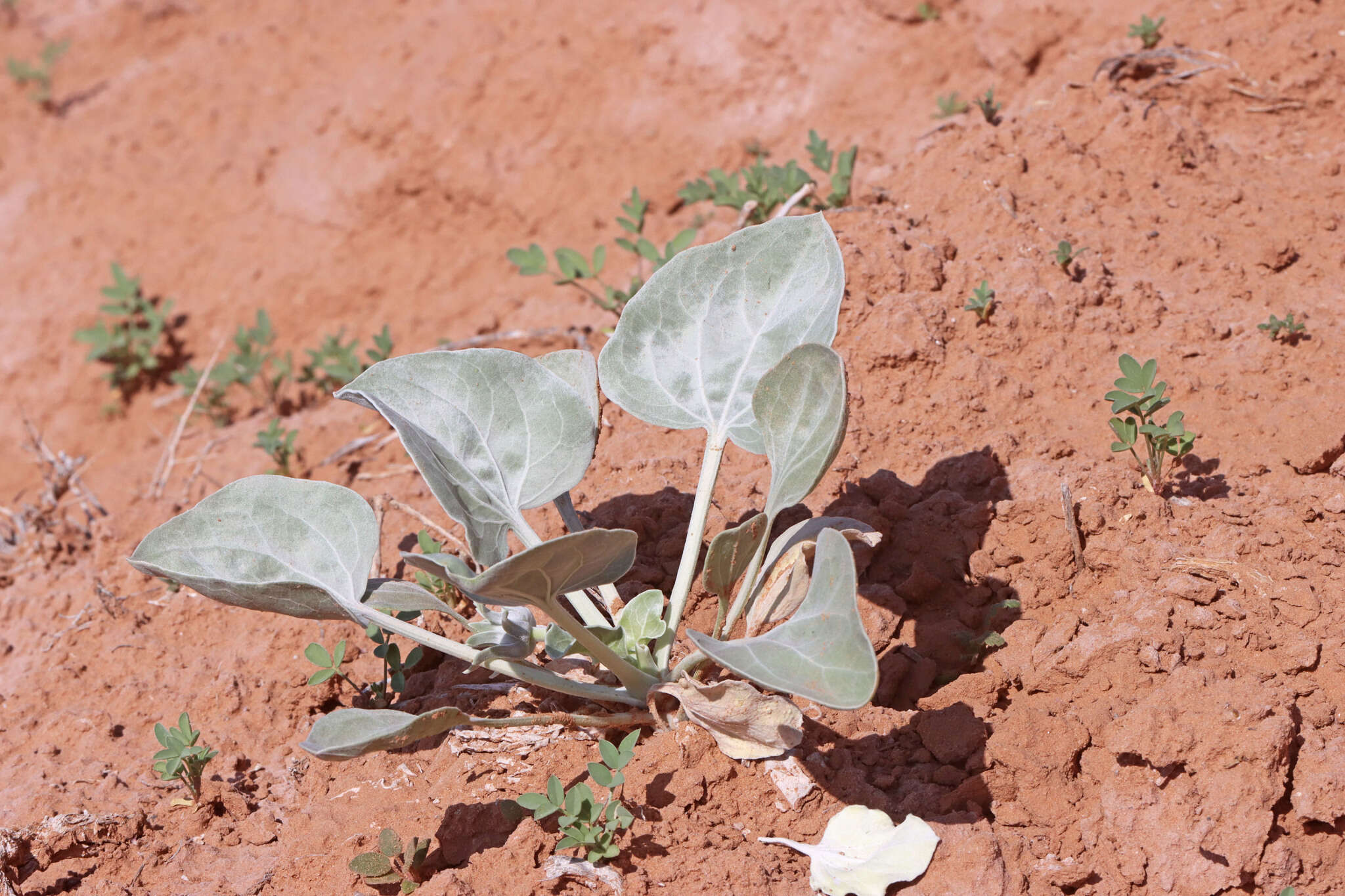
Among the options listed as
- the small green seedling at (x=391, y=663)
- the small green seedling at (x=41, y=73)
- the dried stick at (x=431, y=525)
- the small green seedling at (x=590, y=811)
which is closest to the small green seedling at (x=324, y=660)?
the small green seedling at (x=391, y=663)

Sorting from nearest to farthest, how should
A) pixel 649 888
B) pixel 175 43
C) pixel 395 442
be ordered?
pixel 649 888
pixel 395 442
pixel 175 43

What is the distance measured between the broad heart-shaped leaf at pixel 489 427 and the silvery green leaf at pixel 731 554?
1.13ft

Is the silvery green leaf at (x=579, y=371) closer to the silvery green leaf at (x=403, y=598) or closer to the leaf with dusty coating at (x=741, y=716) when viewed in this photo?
the silvery green leaf at (x=403, y=598)

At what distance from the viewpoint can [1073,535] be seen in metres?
2.12

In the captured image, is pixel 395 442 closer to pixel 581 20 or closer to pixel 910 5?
pixel 581 20

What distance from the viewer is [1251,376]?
2.49m

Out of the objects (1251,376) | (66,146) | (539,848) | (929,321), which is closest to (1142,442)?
(1251,376)

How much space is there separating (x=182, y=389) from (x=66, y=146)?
205cm

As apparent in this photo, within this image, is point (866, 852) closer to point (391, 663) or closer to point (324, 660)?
point (391, 663)

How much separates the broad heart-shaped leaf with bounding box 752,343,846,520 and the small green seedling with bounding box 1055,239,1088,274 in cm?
123

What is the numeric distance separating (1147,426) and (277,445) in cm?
240

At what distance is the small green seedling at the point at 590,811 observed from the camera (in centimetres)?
170

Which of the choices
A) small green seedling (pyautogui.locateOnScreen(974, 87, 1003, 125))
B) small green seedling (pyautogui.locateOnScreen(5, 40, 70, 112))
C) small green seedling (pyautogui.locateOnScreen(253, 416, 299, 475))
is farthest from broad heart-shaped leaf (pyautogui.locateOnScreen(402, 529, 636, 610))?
small green seedling (pyautogui.locateOnScreen(5, 40, 70, 112))

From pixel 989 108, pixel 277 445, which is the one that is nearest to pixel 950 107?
pixel 989 108
